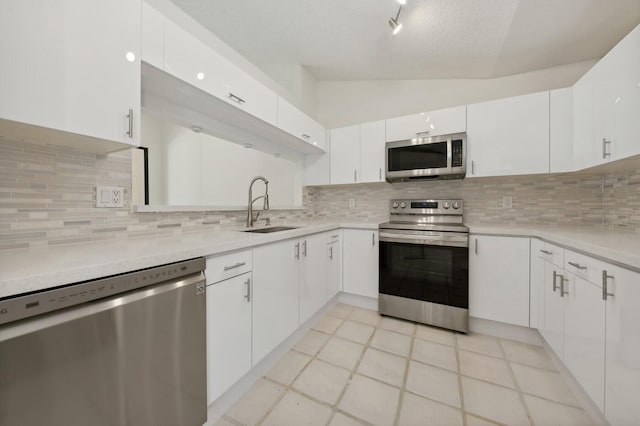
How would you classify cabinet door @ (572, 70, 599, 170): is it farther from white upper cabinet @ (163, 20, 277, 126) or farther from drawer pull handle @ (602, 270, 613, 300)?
white upper cabinet @ (163, 20, 277, 126)

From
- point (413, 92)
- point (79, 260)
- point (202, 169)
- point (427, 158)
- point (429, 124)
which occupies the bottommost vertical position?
point (79, 260)

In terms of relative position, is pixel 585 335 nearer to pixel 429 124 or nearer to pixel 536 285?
pixel 536 285

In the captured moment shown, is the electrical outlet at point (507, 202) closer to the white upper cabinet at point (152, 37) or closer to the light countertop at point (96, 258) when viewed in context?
the light countertop at point (96, 258)

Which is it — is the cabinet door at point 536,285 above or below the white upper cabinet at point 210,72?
below

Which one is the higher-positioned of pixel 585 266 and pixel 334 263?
pixel 585 266

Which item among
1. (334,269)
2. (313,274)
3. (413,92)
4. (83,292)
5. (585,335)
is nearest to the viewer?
(83,292)

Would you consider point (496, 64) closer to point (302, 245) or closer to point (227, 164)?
point (302, 245)

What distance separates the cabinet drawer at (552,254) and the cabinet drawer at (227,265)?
1.84m

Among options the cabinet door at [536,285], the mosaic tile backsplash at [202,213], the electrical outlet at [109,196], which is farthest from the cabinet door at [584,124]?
the electrical outlet at [109,196]

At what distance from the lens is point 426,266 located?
82.4 inches

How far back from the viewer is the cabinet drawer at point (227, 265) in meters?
1.12

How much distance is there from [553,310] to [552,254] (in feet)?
1.16

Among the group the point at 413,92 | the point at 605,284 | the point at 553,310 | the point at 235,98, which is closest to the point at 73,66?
the point at 235,98

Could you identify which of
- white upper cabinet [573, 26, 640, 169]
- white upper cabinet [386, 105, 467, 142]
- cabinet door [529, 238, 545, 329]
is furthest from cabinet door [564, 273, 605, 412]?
white upper cabinet [386, 105, 467, 142]
